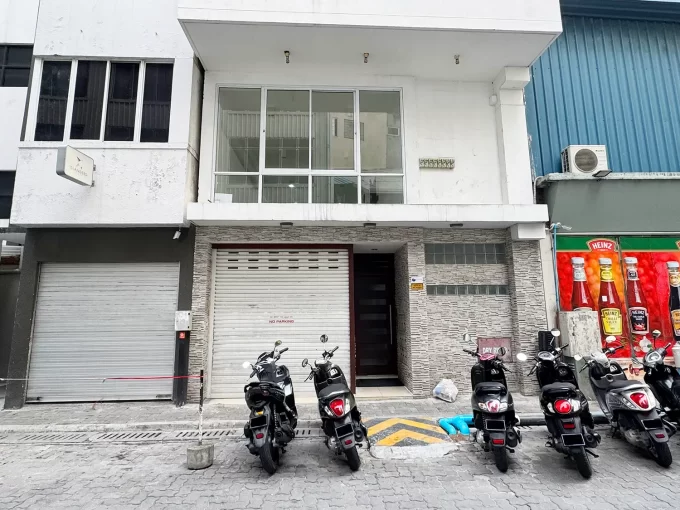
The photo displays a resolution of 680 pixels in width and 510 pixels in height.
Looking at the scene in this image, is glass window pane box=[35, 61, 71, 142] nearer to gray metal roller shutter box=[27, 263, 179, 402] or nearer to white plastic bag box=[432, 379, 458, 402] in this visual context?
gray metal roller shutter box=[27, 263, 179, 402]

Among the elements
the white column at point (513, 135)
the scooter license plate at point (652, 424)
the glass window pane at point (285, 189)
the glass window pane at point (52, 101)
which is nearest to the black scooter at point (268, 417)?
the glass window pane at point (285, 189)

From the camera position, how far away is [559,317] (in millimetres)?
7316

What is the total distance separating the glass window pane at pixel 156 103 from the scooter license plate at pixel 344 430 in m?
6.39

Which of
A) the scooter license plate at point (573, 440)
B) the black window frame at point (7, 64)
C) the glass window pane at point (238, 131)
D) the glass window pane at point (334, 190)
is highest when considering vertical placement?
the black window frame at point (7, 64)

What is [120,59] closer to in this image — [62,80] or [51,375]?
[62,80]

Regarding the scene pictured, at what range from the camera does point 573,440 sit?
3.84 m

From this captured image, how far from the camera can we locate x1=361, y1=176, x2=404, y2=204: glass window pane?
7.57 metres

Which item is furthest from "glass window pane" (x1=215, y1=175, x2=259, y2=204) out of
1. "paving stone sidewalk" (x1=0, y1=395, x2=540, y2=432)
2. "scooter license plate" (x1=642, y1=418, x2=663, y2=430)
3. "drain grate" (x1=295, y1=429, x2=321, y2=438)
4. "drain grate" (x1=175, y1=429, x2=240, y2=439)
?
"scooter license plate" (x1=642, y1=418, x2=663, y2=430)

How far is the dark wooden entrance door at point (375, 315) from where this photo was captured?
862 centimetres

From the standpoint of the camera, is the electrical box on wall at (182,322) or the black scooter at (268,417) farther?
the electrical box on wall at (182,322)

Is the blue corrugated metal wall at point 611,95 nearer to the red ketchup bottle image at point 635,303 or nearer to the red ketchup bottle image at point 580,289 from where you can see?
the red ketchup bottle image at point 580,289

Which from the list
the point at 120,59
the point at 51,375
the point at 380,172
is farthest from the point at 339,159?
the point at 51,375

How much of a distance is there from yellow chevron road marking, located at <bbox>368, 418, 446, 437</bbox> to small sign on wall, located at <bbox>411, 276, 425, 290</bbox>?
263cm

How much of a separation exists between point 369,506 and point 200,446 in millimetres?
2231
